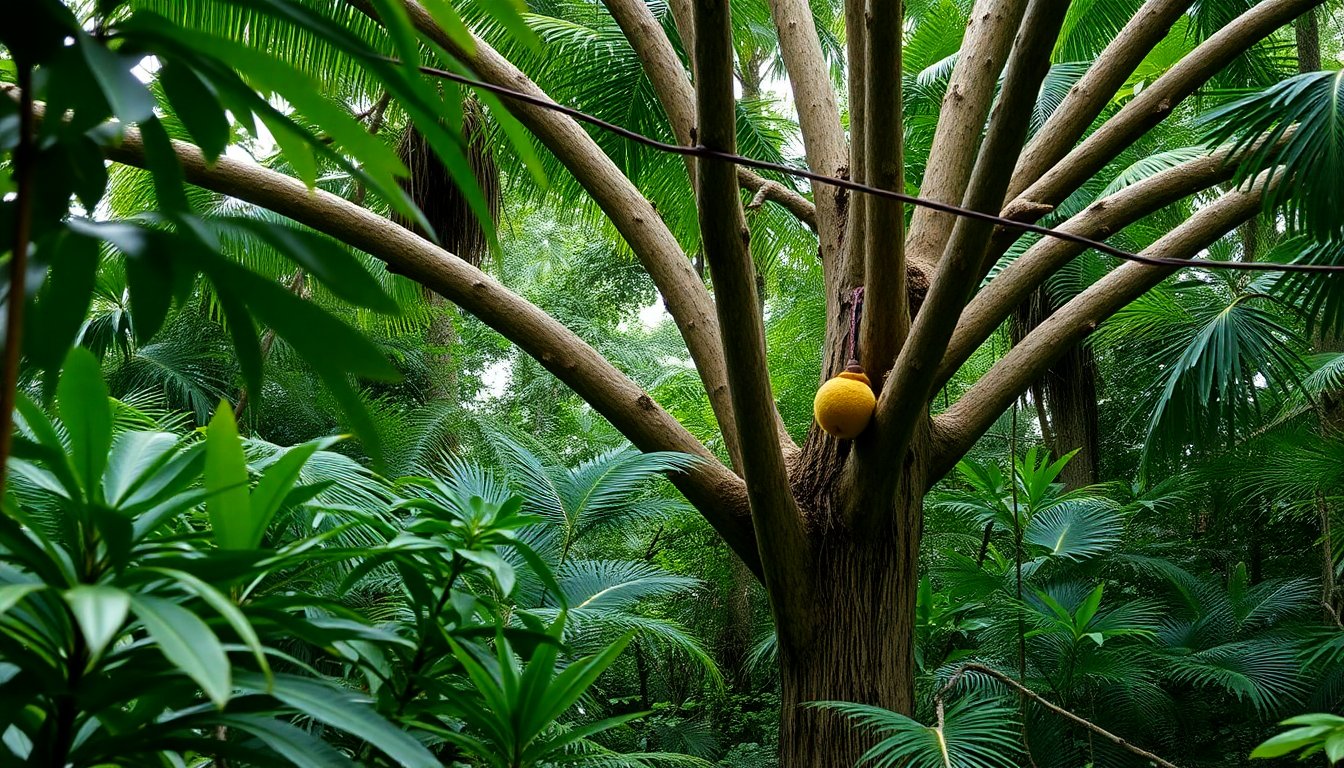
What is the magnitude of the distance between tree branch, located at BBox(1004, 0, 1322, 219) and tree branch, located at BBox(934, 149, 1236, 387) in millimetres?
87

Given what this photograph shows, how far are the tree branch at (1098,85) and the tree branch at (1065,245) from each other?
0.18 metres

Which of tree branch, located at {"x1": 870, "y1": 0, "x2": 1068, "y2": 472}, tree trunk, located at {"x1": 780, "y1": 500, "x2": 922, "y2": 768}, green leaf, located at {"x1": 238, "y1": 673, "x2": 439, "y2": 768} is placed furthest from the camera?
tree trunk, located at {"x1": 780, "y1": 500, "x2": 922, "y2": 768}

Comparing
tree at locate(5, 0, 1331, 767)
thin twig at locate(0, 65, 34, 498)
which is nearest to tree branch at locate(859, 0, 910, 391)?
tree at locate(5, 0, 1331, 767)

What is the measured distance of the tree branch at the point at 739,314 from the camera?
115 centimetres

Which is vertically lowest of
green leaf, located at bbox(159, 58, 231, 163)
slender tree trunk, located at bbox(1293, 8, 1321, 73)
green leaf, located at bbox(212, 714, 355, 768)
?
green leaf, located at bbox(212, 714, 355, 768)

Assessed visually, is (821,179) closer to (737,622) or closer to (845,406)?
(845,406)

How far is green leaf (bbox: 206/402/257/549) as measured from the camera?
78 centimetres

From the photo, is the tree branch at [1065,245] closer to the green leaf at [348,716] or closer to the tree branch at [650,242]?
the tree branch at [650,242]

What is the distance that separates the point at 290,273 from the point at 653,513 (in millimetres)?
2647

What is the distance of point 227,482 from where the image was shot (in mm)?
775

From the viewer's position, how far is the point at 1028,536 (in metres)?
2.83

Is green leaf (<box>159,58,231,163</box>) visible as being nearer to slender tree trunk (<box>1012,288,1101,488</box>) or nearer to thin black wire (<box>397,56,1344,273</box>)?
thin black wire (<box>397,56,1344,273</box>)

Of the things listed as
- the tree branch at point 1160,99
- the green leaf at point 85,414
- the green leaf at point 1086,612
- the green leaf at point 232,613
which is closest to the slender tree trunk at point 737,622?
the green leaf at point 1086,612

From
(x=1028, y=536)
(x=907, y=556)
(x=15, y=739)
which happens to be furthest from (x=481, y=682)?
(x=1028, y=536)
